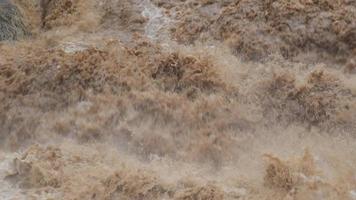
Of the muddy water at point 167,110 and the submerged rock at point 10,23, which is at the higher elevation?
the submerged rock at point 10,23

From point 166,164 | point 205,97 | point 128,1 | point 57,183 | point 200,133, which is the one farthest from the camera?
point 128,1

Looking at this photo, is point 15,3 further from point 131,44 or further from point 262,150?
point 262,150

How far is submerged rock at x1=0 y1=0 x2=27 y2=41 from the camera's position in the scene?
1433cm

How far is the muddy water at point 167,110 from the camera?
9383 mm

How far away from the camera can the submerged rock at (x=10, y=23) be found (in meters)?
14.3

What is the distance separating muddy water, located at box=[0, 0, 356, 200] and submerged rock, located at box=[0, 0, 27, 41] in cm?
37

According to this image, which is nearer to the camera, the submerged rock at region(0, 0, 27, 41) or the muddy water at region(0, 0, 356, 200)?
the muddy water at region(0, 0, 356, 200)

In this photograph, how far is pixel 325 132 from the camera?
10828mm

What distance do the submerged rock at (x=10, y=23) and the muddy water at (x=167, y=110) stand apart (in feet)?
1.21

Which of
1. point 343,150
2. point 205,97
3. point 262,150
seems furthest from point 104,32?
point 343,150

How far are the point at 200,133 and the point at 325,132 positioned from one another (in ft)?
7.76

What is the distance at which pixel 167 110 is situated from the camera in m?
11.6

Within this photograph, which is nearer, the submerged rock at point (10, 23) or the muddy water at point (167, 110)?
the muddy water at point (167, 110)

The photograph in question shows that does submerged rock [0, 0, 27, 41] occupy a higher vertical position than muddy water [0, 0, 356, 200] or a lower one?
higher
